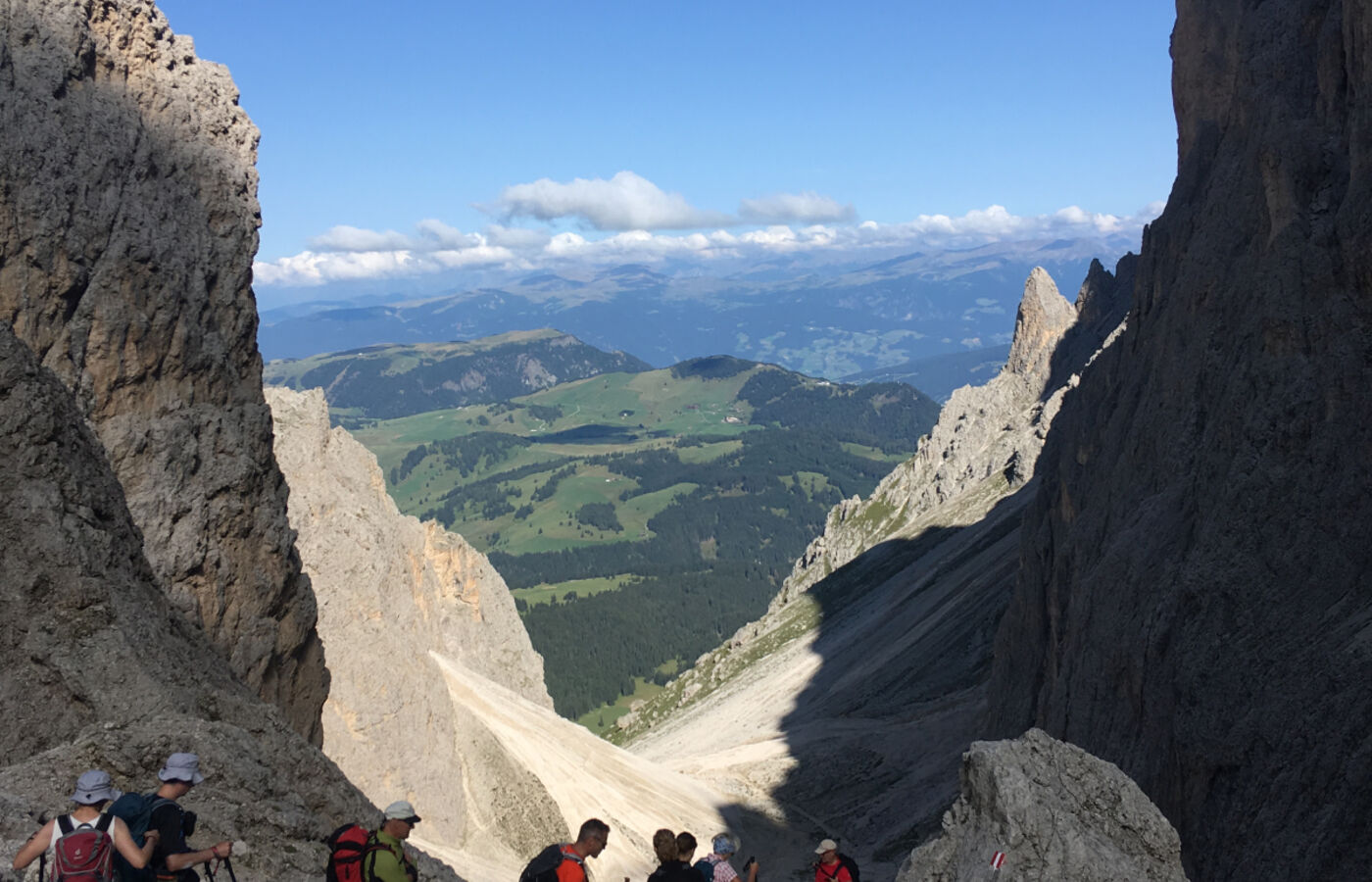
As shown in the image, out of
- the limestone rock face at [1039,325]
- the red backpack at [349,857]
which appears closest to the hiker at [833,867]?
the red backpack at [349,857]

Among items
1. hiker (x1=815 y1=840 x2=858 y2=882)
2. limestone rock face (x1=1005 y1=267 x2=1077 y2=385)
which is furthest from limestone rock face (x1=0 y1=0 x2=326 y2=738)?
limestone rock face (x1=1005 y1=267 x2=1077 y2=385)

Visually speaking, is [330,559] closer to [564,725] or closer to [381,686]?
[381,686]

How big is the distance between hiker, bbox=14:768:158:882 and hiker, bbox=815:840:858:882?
853 cm

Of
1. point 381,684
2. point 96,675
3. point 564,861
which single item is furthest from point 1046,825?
point 381,684

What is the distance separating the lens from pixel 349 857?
13.1m

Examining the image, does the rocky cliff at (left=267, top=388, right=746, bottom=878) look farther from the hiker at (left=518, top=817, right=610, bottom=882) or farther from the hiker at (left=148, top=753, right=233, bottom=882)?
the hiker at (left=148, top=753, right=233, bottom=882)

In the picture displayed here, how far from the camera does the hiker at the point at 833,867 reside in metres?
14.8

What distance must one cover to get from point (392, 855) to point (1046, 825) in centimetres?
859

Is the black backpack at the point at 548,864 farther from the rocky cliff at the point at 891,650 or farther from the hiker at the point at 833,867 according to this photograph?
the rocky cliff at the point at 891,650

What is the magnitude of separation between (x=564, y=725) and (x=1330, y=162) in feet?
155

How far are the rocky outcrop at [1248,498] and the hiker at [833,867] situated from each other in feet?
42.0

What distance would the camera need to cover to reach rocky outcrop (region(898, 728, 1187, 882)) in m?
14.2

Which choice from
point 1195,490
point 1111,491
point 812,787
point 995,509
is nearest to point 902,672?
point 812,787

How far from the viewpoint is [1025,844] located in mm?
14438
